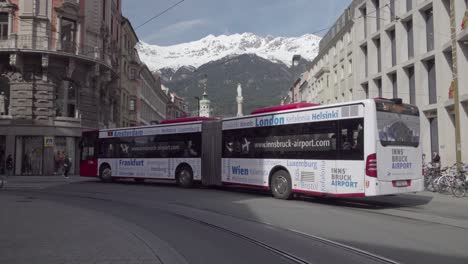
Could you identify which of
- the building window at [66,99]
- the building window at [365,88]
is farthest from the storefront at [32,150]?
the building window at [365,88]

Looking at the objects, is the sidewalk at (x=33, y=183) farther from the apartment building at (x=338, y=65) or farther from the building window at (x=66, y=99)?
the apartment building at (x=338, y=65)

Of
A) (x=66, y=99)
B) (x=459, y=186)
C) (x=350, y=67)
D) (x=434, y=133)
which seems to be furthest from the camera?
(x=350, y=67)

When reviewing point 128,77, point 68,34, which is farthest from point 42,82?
point 128,77

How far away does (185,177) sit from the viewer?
1958 cm

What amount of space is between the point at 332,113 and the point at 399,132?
2008 mm

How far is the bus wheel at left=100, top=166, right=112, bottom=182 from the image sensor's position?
23.6m

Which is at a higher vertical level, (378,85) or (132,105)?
(132,105)

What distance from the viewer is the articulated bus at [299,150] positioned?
1201cm

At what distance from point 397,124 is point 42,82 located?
27488 mm

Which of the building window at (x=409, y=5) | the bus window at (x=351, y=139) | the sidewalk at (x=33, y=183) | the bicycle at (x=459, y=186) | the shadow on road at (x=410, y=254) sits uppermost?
the building window at (x=409, y=5)

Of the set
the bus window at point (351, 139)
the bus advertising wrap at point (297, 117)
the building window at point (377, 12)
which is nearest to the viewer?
the bus window at point (351, 139)

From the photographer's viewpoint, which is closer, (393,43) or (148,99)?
(393,43)

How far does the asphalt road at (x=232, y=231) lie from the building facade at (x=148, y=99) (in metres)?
48.8

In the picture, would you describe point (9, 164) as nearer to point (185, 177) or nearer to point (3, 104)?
point (3, 104)
